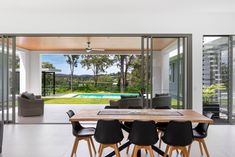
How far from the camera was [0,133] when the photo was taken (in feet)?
13.9

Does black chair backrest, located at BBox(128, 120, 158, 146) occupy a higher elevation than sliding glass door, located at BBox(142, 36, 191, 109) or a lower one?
lower

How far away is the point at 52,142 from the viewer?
205 inches

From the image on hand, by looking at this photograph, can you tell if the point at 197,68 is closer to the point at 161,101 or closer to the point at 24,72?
the point at 161,101

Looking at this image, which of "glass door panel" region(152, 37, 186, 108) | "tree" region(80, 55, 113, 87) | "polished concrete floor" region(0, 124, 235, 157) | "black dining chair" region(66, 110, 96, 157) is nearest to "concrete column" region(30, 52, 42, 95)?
"tree" region(80, 55, 113, 87)

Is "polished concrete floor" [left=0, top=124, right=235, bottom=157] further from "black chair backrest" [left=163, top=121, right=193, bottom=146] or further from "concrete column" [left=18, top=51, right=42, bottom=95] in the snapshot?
"concrete column" [left=18, top=51, right=42, bottom=95]


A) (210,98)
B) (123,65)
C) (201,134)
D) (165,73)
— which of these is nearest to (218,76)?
(210,98)

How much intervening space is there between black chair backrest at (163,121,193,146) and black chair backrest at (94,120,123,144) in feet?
2.34

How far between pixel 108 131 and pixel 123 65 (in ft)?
41.3

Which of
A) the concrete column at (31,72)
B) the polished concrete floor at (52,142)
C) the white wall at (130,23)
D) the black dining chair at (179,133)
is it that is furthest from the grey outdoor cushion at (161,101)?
the concrete column at (31,72)

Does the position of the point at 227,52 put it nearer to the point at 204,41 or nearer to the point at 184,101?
the point at 204,41

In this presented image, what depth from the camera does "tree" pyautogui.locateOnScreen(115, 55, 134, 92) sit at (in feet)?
A: 51.3

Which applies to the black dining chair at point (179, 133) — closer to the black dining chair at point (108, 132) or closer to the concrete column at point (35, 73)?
the black dining chair at point (108, 132)

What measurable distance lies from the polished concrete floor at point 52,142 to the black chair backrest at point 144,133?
3.05 ft

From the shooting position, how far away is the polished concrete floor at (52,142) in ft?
14.6
